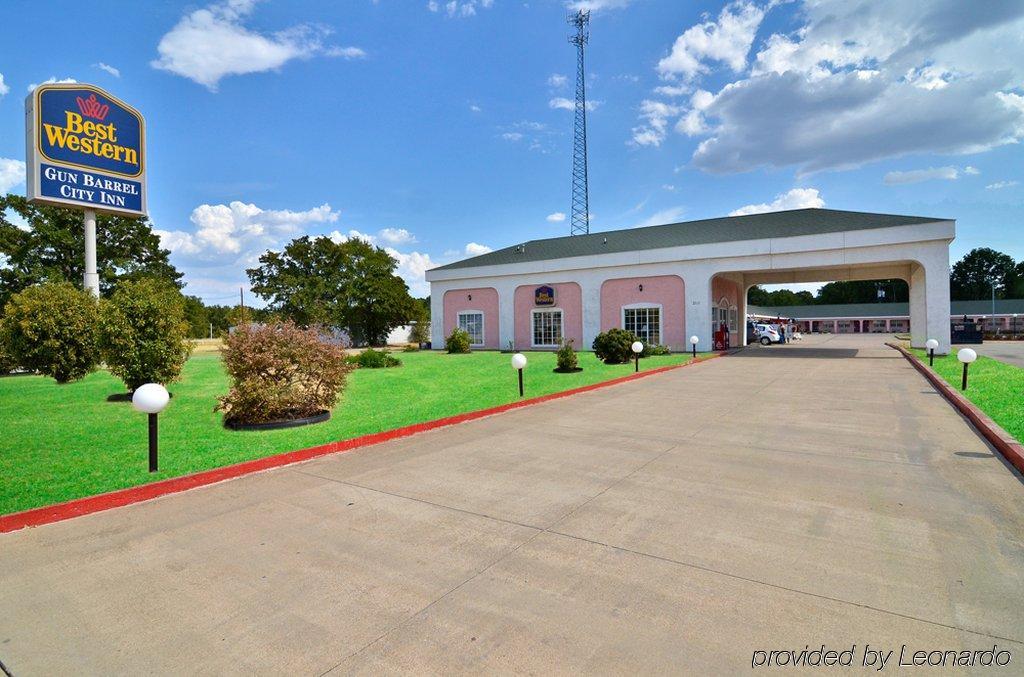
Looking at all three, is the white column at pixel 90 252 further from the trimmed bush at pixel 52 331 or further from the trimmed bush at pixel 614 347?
the trimmed bush at pixel 614 347

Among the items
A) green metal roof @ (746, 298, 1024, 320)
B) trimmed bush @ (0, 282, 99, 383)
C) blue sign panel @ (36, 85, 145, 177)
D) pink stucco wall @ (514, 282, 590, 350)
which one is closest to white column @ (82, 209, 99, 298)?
trimmed bush @ (0, 282, 99, 383)

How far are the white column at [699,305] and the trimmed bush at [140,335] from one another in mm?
22679

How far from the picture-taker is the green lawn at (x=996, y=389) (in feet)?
25.3

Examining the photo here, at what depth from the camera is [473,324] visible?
115 feet

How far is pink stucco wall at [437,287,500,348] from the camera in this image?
1335 inches

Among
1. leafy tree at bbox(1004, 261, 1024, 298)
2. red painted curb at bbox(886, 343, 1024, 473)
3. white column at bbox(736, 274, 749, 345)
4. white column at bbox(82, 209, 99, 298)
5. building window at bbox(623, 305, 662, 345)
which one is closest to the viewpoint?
red painted curb at bbox(886, 343, 1024, 473)

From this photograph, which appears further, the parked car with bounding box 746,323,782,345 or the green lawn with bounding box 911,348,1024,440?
the parked car with bounding box 746,323,782,345

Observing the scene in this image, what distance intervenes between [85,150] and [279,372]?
1433 centimetres

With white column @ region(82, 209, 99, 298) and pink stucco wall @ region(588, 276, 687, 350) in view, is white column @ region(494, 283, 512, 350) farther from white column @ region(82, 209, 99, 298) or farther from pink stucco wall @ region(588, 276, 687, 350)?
white column @ region(82, 209, 99, 298)

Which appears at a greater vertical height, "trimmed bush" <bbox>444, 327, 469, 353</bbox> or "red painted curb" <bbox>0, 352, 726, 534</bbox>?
"trimmed bush" <bbox>444, 327, 469, 353</bbox>

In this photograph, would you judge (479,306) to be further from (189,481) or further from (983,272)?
(983,272)

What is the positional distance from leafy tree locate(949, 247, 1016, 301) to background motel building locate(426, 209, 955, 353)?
89502mm

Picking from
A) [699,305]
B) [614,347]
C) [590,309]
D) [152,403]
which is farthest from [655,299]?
[152,403]

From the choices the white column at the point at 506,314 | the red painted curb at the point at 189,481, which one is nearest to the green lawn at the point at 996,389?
the red painted curb at the point at 189,481
